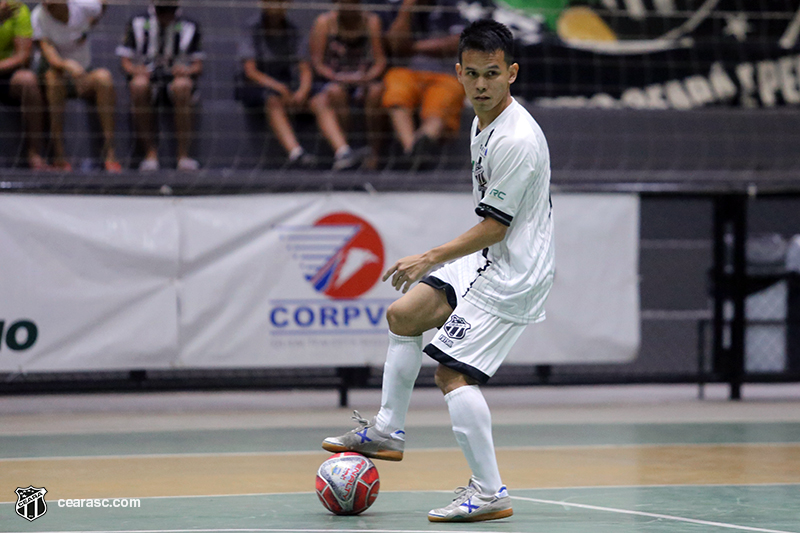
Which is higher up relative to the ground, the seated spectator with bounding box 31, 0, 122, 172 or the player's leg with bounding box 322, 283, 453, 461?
the seated spectator with bounding box 31, 0, 122, 172

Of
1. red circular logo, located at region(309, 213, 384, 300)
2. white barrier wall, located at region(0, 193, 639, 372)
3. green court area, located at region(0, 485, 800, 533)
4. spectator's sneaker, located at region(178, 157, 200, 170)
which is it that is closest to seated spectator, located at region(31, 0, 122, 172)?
spectator's sneaker, located at region(178, 157, 200, 170)

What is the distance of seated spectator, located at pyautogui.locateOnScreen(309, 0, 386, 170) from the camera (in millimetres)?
10531

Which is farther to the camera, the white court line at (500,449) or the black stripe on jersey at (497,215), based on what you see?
the white court line at (500,449)

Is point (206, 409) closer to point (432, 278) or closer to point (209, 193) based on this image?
point (209, 193)

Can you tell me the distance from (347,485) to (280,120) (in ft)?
21.6

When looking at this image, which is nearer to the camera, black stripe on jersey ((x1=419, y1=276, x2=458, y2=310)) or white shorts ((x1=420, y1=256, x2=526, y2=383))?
white shorts ((x1=420, y1=256, x2=526, y2=383))

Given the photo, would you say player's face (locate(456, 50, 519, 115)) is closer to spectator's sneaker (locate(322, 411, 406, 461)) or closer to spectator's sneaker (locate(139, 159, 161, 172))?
spectator's sneaker (locate(322, 411, 406, 461))

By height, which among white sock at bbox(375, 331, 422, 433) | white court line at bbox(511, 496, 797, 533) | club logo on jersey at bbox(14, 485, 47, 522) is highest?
white sock at bbox(375, 331, 422, 433)

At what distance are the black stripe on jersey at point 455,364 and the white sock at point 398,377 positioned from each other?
0.17 m

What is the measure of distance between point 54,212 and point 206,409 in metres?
2.19

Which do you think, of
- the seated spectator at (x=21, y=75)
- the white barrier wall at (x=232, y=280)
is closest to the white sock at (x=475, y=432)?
the white barrier wall at (x=232, y=280)

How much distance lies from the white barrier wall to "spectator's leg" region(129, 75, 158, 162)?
135cm

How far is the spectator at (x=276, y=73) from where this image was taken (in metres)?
10.5

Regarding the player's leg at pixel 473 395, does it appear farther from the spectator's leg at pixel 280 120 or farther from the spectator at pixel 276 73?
the spectator's leg at pixel 280 120
